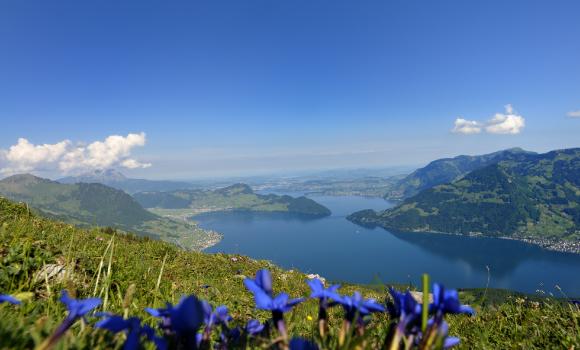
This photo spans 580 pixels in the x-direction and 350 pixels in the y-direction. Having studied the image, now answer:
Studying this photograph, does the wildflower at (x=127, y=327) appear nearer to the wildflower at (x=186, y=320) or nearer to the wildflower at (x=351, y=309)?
the wildflower at (x=186, y=320)

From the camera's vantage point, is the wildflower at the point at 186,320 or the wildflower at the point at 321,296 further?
the wildflower at the point at 321,296

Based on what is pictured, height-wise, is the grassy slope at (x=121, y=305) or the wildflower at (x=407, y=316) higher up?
the wildflower at (x=407, y=316)

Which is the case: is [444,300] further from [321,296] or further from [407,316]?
[321,296]

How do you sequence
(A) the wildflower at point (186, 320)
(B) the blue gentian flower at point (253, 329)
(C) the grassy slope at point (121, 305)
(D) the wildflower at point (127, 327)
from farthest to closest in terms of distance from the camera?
(C) the grassy slope at point (121, 305), (B) the blue gentian flower at point (253, 329), (D) the wildflower at point (127, 327), (A) the wildflower at point (186, 320)

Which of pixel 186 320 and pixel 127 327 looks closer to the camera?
pixel 186 320

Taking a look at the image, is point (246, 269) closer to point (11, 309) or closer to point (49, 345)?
point (11, 309)

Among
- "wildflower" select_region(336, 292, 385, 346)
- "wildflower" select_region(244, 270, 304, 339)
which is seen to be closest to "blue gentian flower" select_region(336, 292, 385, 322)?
"wildflower" select_region(336, 292, 385, 346)

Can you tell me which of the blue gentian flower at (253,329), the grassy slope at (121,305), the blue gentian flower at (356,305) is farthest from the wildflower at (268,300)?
the grassy slope at (121,305)

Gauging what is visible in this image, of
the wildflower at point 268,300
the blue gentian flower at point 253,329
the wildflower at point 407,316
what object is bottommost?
the blue gentian flower at point 253,329

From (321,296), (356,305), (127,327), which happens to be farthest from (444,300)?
(127,327)

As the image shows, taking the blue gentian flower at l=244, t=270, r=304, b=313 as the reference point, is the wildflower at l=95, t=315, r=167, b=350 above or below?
below

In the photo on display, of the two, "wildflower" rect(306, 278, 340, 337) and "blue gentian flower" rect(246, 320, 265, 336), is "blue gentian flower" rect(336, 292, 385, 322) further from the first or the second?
"blue gentian flower" rect(246, 320, 265, 336)

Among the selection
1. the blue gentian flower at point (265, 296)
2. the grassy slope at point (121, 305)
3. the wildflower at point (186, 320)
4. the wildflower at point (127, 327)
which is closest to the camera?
the wildflower at point (186, 320)
